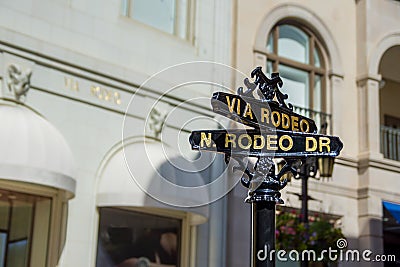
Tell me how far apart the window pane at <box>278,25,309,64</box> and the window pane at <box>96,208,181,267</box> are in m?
5.21

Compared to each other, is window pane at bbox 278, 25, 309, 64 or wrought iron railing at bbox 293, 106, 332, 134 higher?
window pane at bbox 278, 25, 309, 64

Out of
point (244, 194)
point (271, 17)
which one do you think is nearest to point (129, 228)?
point (244, 194)

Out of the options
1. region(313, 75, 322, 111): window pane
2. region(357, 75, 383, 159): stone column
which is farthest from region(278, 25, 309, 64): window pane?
region(357, 75, 383, 159): stone column

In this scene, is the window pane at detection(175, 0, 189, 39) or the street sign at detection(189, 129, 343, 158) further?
the window pane at detection(175, 0, 189, 39)

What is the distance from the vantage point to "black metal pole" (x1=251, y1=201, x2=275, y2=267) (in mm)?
5117

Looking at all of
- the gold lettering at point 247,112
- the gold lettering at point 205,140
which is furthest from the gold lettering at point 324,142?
the gold lettering at point 205,140

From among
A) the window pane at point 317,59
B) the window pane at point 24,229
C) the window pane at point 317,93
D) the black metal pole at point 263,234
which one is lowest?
the black metal pole at point 263,234

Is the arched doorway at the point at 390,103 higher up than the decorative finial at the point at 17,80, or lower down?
higher up

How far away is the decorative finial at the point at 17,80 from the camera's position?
10094 millimetres

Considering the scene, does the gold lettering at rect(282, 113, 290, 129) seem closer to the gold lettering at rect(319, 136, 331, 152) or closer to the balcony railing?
the gold lettering at rect(319, 136, 331, 152)

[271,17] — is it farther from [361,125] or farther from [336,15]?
[361,125]

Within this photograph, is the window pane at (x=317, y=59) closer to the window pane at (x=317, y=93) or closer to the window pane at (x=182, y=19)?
the window pane at (x=317, y=93)

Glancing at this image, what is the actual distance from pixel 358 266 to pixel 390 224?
1585mm

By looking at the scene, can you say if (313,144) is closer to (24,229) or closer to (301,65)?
(24,229)
